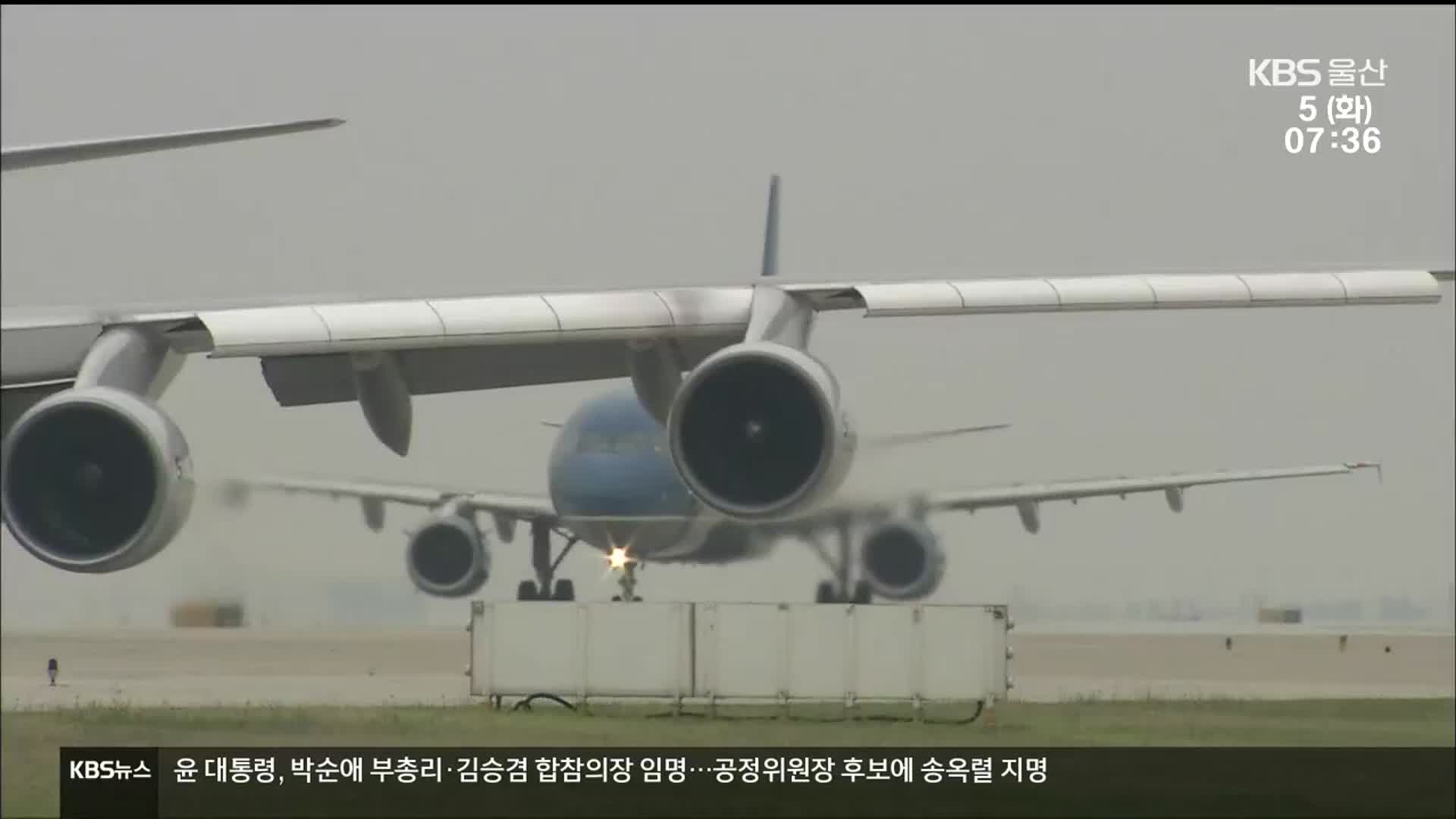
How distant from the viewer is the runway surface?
19.6 meters

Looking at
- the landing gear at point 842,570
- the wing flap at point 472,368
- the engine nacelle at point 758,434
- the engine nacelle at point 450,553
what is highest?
the engine nacelle at point 450,553

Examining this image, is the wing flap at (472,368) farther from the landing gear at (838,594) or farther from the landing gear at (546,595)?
the landing gear at (546,595)

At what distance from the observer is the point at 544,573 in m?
35.4

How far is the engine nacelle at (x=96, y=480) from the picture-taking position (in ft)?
43.5

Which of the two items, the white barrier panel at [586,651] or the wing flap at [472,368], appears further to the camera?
the white barrier panel at [586,651]

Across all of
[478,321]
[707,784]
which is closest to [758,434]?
[478,321]

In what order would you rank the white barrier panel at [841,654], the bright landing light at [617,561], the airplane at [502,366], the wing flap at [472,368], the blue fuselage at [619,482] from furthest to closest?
A: the blue fuselage at [619,482] → the bright landing light at [617,561] → the white barrier panel at [841,654] → the wing flap at [472,368] → the airplane at [502,366]

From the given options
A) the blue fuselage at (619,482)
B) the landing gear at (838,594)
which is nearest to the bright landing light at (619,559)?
the blue fuselage at (619,482)

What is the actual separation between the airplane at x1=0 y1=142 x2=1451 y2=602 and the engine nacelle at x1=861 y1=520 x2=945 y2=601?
16273mm

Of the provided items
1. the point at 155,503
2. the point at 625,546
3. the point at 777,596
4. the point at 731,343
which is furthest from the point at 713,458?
the point at 625,546

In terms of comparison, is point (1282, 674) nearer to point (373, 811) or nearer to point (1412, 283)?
point (1412, 283)

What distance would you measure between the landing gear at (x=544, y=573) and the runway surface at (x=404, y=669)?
1.35 meters

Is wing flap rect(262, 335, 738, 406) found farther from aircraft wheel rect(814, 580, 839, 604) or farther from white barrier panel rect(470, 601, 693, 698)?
aircraft wheel rect(814, 580, 839, 604)

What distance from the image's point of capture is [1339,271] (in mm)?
15016
